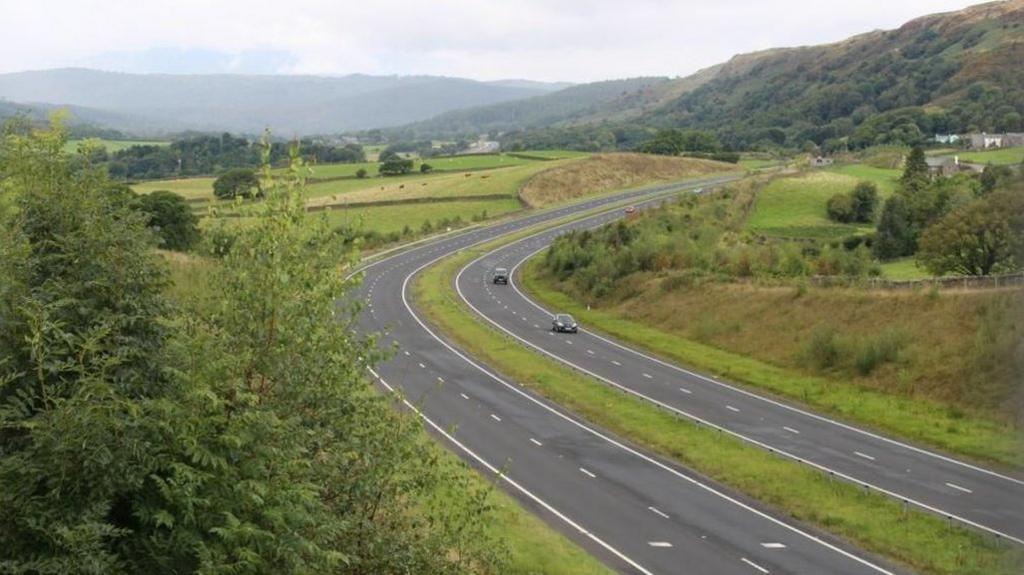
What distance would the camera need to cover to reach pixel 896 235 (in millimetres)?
74688

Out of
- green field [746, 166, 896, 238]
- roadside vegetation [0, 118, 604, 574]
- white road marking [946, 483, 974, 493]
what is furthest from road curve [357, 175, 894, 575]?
green field [746, 166, 896, 238]

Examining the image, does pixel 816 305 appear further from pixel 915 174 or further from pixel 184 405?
pixel 184 405

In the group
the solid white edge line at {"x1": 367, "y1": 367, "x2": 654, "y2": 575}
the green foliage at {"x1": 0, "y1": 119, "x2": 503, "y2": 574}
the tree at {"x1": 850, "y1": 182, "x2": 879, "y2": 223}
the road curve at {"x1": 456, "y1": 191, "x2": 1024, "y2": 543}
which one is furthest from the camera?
the tree at {"x1": 850, "y1": 182, "x2": 879, "y2": 223}

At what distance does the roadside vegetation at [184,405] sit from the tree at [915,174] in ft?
262

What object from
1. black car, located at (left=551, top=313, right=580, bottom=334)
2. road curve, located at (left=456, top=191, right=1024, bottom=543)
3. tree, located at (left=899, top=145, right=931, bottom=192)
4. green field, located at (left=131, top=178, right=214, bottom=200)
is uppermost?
tree, located at (left=899, top=145, right=931, bottom=192)

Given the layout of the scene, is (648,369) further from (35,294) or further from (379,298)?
(35,294)

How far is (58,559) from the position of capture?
31.3ft

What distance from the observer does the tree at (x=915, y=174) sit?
85000mm

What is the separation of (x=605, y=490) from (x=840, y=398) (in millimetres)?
16745

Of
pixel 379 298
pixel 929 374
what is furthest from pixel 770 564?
pixel 379 298

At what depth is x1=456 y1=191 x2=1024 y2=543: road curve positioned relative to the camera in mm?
27984

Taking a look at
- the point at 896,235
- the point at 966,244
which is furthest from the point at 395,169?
the point at 966,244

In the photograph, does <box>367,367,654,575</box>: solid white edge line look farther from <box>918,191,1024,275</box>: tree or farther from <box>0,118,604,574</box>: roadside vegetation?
<box>918,191,1024,275</box>: tree

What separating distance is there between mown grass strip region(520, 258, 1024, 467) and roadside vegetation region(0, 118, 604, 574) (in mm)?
16450
